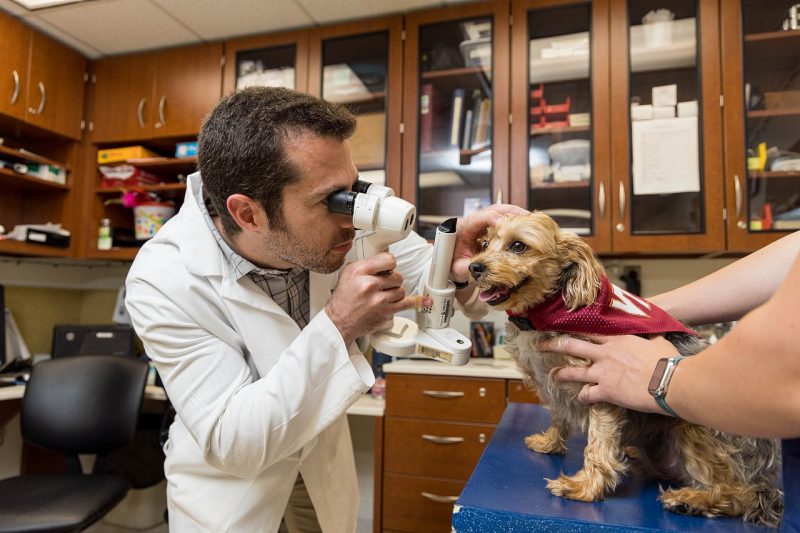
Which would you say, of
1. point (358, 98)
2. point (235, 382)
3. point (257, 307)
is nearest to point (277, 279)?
point (257, 307)

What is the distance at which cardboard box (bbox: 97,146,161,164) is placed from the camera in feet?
9.43

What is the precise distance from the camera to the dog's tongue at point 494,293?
91 cm

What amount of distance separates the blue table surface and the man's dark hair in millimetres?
599

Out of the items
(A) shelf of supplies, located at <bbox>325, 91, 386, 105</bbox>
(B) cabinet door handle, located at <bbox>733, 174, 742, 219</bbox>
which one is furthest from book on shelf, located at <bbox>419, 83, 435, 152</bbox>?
(B) cabinet door handle, located at <bbox>733, 174, 742, 219</bbox>

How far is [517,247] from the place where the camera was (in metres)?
0.94

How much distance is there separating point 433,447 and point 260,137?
1662 millimetres

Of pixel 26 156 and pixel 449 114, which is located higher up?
pixel 449 114

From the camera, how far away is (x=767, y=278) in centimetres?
84

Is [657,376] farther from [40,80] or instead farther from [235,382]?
[40,80]

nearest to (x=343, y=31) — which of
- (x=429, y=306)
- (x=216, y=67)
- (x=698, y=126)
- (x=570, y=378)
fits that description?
(x=216, y=67)

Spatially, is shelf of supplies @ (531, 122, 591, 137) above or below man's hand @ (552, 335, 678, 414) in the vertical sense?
above

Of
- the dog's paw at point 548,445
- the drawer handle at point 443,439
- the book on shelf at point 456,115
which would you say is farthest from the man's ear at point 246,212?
the book on shelf at point 456,115

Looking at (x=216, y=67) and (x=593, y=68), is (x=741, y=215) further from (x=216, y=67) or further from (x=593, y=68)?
(x=216, y=67)

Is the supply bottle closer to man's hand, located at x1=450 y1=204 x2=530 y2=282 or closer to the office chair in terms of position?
the office chair
